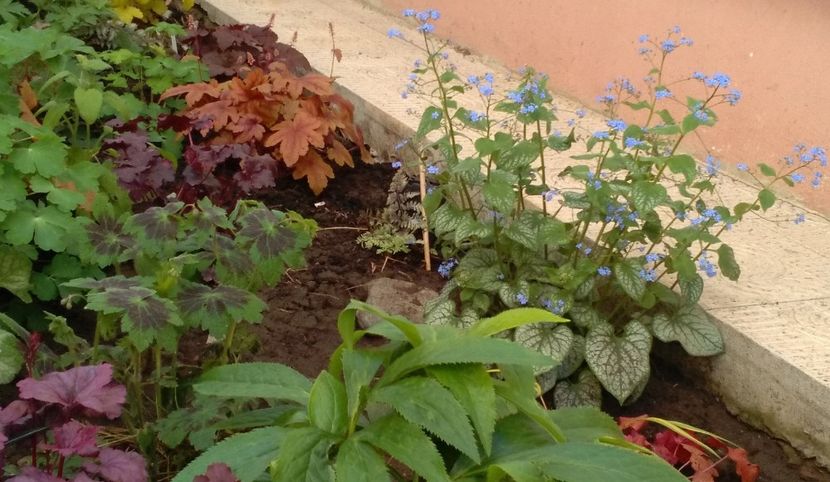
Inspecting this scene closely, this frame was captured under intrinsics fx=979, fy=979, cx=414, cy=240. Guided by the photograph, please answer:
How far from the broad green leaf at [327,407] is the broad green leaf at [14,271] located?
4.07 feet

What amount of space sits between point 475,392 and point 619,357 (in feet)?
3.50

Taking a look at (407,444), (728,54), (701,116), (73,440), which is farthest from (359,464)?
(728,54)

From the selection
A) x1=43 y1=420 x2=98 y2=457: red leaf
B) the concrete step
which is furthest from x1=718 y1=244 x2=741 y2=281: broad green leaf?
x1=43 y1=420 x2=98 y2=457: red leaf

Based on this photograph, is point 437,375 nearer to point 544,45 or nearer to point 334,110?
point 334,110

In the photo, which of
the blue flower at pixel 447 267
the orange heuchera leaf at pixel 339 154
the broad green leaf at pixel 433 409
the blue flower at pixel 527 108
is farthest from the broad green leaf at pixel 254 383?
the orange heuchera leaf at pixel 339 154

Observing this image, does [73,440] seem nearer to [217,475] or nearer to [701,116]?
[217,475]

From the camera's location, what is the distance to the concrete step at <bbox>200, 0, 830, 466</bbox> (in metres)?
2.82

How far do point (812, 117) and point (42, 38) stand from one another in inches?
115

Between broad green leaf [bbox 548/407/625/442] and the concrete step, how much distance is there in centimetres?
90

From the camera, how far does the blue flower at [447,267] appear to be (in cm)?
335

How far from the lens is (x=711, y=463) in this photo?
2.73 m

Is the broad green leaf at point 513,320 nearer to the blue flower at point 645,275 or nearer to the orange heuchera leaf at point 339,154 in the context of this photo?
the blue flower at point 645,275

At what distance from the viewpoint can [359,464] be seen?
1862mm

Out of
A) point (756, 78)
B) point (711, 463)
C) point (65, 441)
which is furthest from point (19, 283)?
point (756, 78)
